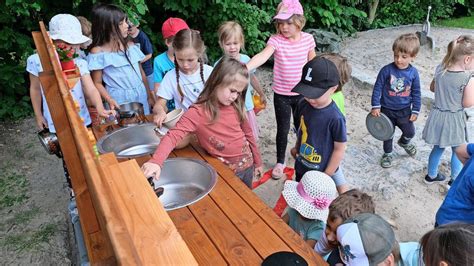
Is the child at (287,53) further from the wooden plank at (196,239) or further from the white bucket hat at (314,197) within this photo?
the wooden plank at (196,239)

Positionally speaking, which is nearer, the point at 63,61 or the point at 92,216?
the point at 92,216

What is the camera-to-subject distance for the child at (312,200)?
1971 millimetres

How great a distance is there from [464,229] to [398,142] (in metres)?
3.01

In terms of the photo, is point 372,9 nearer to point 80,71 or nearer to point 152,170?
point 80,71

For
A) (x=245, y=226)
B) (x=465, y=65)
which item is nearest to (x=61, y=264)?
(x=245, y=226)

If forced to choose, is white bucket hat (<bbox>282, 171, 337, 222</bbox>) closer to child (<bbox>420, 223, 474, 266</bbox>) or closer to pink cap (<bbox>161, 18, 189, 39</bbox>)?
child (<bbox>420, 223, 474, 266</bbox>)

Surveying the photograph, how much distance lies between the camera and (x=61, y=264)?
127 inches

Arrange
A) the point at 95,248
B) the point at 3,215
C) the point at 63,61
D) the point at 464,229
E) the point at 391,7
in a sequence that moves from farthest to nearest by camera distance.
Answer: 1. the point at 391,7
2. the point at 3,215
3. the point at 63,61
4. the point at 95,248
5. the point at 464,229

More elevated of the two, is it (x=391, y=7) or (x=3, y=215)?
(x=391, y=7)

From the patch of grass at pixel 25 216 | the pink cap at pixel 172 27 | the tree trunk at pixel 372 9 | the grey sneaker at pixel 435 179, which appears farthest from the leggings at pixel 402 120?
the tree trunk at pixel 372 9

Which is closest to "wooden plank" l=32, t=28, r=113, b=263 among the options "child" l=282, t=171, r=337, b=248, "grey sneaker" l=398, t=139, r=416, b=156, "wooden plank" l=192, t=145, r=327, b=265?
"wooden plank" l=192, t=145, r=327, b=265

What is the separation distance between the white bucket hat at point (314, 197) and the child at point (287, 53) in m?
1.51

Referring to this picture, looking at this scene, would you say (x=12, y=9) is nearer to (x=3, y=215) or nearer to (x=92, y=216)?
(x=3, y=215)

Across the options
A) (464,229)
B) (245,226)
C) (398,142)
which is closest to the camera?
(464,229)
